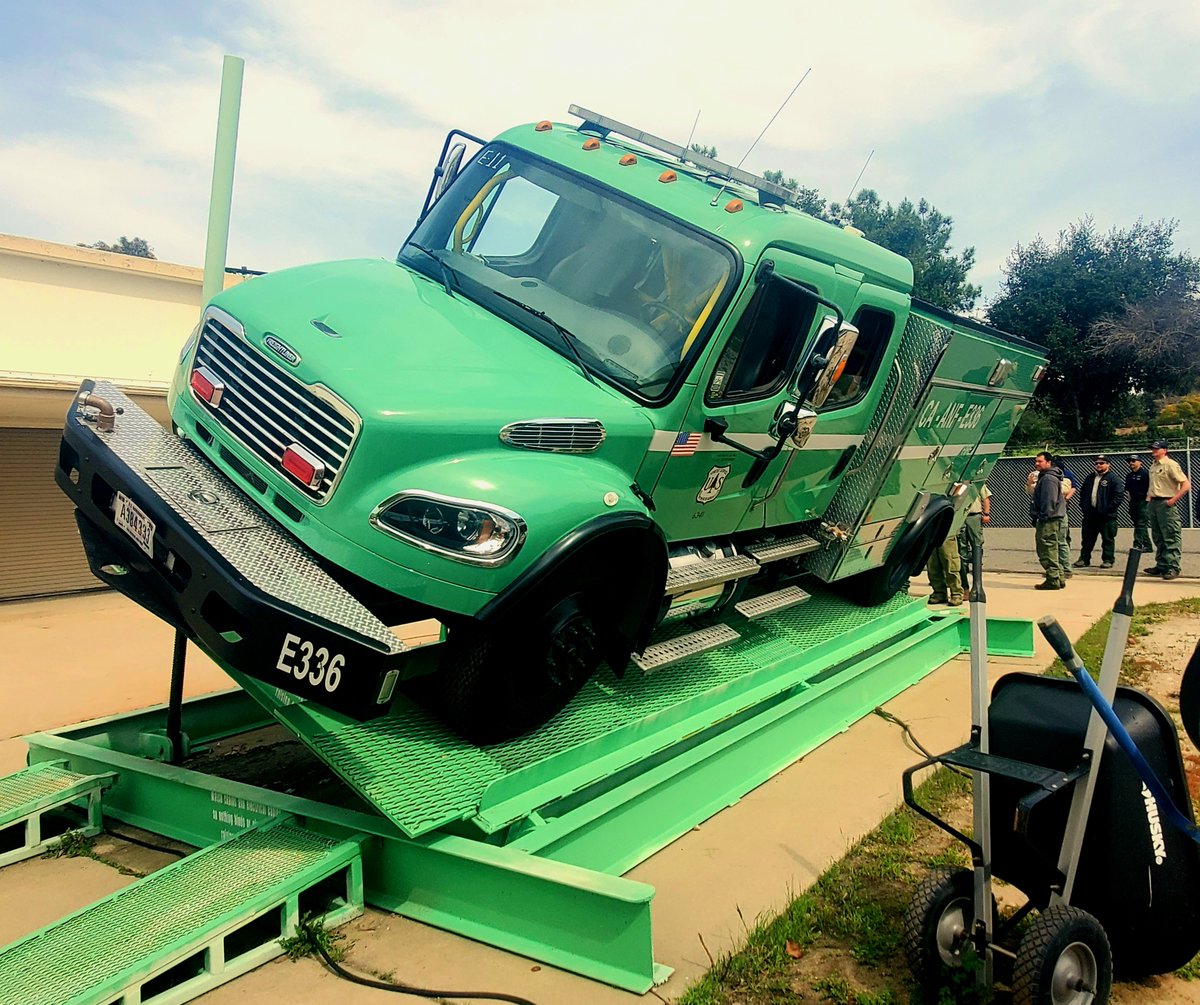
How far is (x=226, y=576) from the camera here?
330cm

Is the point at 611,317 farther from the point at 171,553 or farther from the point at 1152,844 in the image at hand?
the point at 1152,844

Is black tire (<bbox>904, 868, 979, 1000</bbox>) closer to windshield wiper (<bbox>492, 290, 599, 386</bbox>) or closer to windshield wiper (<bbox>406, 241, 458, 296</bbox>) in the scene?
windshield wiper (<bbox>492, 290, 599, 386</bbox>)

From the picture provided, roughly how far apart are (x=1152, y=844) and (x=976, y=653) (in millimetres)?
796

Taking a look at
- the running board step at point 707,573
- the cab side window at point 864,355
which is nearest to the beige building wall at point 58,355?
the running board step at point 707,573

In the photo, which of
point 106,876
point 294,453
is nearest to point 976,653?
point 294,453

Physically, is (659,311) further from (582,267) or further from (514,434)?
(514,434)

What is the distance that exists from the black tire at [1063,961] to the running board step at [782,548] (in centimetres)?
341

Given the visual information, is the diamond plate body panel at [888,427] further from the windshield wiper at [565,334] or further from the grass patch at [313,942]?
the grass patch at [313,942]

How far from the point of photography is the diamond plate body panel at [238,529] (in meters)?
3.37

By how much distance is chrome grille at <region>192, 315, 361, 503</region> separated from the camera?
12.3 ft

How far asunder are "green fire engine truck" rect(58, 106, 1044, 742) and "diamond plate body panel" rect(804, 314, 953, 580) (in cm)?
3

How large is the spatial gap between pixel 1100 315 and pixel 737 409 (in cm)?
3608

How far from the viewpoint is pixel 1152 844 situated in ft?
9.63

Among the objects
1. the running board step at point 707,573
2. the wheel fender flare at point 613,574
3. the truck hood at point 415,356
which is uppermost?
the truck hood at point 415,356
